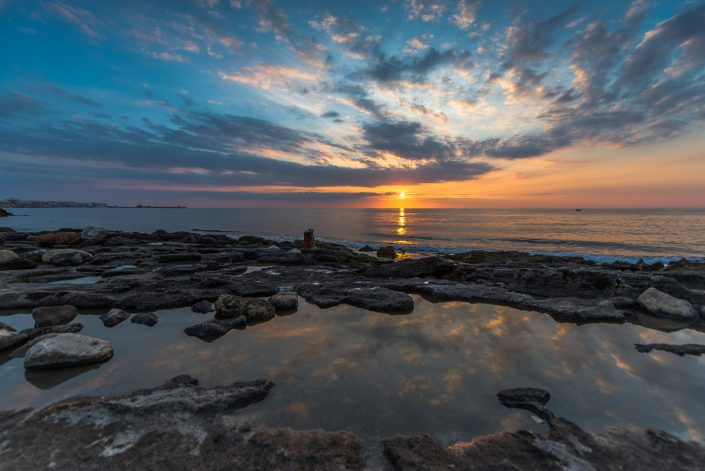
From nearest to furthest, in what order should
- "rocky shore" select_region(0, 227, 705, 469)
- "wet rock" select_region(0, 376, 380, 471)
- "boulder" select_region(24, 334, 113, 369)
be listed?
"wet rock" select_region(0, 376, 380, 471)
"rocky shore" select_region(0, 227, 705, 469)
"boulder" select_region(24, 334, 113, 369)

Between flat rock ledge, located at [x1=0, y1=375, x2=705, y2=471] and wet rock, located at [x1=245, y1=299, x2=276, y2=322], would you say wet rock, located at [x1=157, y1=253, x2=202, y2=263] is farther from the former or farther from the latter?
flat rock ledge, located at [x1=0, y1=375, x2=705, y2=471]

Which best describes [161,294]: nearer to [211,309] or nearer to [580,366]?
[211,309]

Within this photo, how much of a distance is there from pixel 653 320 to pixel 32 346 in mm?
15076

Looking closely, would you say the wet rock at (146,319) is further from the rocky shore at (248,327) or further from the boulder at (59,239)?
the boulder at (59,239)

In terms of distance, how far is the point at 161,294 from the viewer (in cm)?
1023

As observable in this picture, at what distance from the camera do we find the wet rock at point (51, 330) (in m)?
6.98

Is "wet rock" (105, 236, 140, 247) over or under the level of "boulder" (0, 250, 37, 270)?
under

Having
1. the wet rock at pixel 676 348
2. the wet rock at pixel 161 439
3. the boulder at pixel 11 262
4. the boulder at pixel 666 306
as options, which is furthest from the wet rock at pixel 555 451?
the boulder at pixel 11 262

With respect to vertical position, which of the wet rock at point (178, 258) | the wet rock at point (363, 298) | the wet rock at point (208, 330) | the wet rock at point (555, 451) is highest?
the wet rock at point (555, 451)

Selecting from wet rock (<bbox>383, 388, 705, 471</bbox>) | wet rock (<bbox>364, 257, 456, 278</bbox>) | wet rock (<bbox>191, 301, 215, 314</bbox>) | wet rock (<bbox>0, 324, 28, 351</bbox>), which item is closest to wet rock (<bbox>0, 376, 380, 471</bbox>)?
wet rock (<bbox>383, 388, 705, 471</bbox>)

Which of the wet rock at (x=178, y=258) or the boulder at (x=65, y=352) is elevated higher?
the boulder at (x=65, y=352)

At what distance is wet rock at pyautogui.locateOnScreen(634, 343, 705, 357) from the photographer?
652 centimetres

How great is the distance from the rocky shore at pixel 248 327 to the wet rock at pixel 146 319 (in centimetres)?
5

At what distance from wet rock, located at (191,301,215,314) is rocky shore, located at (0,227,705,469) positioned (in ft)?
0.16
